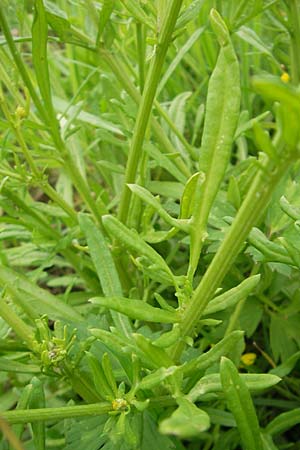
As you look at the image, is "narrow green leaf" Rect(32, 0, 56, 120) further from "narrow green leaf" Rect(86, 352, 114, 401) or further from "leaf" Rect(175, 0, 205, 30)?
"narrow green leaf" Rect(86, 352, 114, 401)

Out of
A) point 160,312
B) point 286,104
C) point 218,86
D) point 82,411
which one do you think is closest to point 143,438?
point 82,411

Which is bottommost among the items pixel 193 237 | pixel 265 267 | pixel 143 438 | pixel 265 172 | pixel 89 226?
pixel 143 438

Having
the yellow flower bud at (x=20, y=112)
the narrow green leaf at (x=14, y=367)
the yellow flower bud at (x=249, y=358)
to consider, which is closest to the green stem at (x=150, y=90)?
the yellow flower bud at (x=20, y=112)

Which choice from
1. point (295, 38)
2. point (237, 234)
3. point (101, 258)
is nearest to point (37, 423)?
Result: point (101, 258)

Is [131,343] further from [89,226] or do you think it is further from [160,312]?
[89,226]

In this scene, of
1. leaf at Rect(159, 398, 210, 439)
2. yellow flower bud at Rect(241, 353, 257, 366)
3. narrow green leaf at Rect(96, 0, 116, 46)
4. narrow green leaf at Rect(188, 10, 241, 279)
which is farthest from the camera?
yellow flower bud at Rect(241, 353, 257, 366)

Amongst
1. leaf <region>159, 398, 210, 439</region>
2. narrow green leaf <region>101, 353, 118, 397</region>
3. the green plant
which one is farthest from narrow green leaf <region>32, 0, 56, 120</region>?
leaf <region>159, 398, 210, 439</region>

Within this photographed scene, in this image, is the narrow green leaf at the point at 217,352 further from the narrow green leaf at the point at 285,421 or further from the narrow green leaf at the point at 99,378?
the narrow green leaf at the point at 285,421
